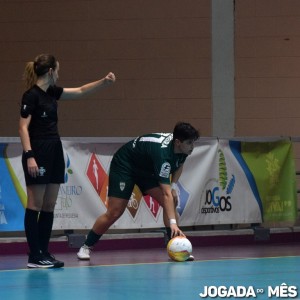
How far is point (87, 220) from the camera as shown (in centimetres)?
1305

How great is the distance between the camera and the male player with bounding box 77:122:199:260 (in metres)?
10.8

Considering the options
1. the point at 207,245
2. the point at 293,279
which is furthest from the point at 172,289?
the point at 207,245

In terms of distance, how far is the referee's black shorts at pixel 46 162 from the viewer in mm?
10133

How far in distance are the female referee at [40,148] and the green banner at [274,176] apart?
14.2 feet

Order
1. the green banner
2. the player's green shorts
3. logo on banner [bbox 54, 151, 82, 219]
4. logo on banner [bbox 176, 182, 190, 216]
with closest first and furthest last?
the player's green shorts < logo on banner [bbox 54, 151, 82, 219] < logo on banner [bbox 176, 182, 190, 216] < the green banner

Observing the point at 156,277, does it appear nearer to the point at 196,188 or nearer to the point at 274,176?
the point at 196,188

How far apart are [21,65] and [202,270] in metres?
6.16

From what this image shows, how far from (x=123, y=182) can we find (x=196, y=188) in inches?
108

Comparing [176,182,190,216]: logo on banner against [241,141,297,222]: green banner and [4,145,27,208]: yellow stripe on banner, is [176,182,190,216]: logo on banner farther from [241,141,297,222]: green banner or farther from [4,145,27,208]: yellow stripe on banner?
[4,145,27,208]: yellow stripe on banner

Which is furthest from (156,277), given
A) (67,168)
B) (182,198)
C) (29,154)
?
(182,198)

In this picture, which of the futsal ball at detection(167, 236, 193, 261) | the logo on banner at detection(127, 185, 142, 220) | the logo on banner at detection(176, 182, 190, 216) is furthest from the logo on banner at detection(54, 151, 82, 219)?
the futsal ball at detection(167, 236, 193, 261)

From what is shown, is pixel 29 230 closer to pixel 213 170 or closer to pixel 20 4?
pixel 213 170

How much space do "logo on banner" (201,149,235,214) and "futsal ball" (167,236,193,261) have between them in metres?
2.86

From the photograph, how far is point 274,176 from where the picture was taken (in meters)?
14.3
